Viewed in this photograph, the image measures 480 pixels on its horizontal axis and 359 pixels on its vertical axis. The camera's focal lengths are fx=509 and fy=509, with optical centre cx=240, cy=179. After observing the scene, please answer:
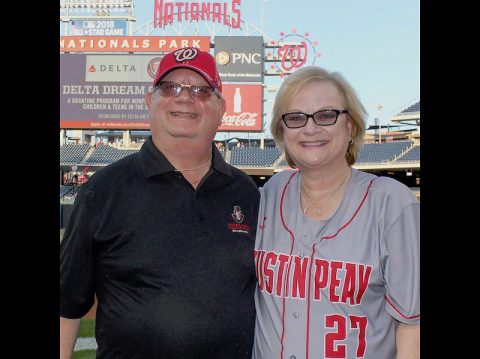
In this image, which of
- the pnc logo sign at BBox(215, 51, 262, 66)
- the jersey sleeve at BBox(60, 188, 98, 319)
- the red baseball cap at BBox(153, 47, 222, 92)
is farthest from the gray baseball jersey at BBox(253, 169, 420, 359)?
the pnc logo sign at BBox(215, 51, 262, 66)

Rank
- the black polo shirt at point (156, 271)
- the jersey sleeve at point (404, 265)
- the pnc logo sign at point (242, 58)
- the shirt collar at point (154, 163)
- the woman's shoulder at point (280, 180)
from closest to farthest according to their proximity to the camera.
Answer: the jersey sleeve at point (404, 265), the black polo shirt at point (156, 271), the shirt collar at point (154, 163), the woman's shoulder at point (280, 180), the pnc logo sign at point (242, 58)

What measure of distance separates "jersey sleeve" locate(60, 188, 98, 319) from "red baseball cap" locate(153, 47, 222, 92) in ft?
2.49

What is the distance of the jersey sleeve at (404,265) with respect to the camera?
196 cm

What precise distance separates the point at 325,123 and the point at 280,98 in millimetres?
247

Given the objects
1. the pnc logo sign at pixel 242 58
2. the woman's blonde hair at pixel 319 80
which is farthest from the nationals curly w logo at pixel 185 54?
the pnc logo sign at pixel 242 58

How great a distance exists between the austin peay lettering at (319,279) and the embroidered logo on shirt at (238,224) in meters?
0.28

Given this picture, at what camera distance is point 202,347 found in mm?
2234

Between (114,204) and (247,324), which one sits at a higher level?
(114,204)

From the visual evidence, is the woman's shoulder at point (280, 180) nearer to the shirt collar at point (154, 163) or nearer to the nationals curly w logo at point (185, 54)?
the shirt collar at point (154, 163)

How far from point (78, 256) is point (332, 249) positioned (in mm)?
1118

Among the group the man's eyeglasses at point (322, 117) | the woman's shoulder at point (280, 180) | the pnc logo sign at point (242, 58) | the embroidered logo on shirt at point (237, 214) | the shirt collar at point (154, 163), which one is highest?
the pnc logo sign at point (242, 58)

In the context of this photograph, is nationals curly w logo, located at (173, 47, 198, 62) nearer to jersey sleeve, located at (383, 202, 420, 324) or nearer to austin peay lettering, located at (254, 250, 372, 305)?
austin peay lettering, located at (254, 250, 372, 305)
